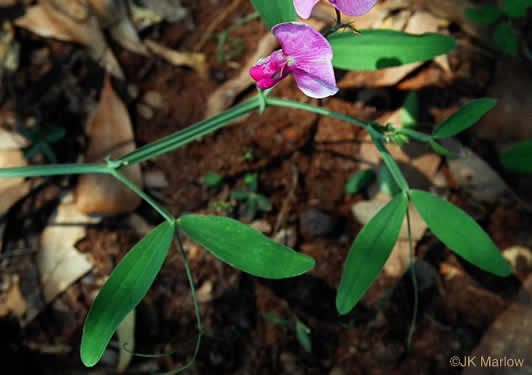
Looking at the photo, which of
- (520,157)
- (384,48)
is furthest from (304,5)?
(520,157)

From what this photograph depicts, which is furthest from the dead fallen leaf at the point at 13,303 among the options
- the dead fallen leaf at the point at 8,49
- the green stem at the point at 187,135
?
the dead fallen leaf at the point at 8,49

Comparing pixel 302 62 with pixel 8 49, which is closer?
pixel 302 62

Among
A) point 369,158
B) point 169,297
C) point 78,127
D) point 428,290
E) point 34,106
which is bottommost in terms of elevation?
point 428,290

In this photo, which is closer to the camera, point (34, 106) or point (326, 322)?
point (326, 322)

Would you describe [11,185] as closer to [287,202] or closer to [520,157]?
[287,202]

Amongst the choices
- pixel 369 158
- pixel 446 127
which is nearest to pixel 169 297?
pixel 369 158

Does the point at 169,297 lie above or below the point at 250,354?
above

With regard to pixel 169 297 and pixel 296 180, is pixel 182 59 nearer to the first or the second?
pixel 296 180
